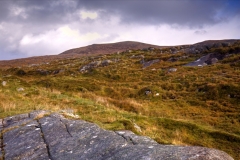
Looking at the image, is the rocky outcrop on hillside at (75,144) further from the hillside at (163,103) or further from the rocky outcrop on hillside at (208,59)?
the rocky outcrop on hillside at (208,59)

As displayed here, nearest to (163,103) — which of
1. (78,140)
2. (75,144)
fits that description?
(78,140)

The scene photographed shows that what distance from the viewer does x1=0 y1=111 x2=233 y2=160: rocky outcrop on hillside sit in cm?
668

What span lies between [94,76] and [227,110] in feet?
103

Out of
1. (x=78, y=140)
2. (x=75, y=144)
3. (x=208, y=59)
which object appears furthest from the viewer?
(x=208, y=59)

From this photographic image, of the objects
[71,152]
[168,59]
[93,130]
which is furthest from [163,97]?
[168,59]

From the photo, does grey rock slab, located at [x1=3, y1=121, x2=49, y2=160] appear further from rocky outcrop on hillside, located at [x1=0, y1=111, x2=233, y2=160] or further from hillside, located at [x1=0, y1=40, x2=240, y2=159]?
hillside, located at [x1=0, y1=40, x2=240, y2=159]

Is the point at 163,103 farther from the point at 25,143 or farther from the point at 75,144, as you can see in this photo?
the point at 25,143

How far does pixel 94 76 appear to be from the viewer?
5034cm

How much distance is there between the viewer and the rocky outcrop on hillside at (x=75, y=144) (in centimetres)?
668

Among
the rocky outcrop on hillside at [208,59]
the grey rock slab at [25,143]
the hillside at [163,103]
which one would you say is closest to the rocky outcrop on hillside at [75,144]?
the grey rock slab at [25,143]

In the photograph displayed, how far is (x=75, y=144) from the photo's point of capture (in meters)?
8.78

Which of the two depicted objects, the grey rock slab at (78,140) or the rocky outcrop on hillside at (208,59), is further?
Result: the rocky outcrop on hillside at (208,59)

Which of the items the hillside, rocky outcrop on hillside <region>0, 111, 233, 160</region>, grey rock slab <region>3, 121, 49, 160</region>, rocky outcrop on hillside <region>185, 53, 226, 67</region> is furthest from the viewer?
rocky outcrop on hillside <region>185, 53, 226, 67</region>

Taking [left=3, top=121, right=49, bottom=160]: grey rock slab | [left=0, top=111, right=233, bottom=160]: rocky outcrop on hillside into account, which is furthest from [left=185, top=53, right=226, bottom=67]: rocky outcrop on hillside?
[left=3, top=121, right=49, bottom=160]: grey rock slab
